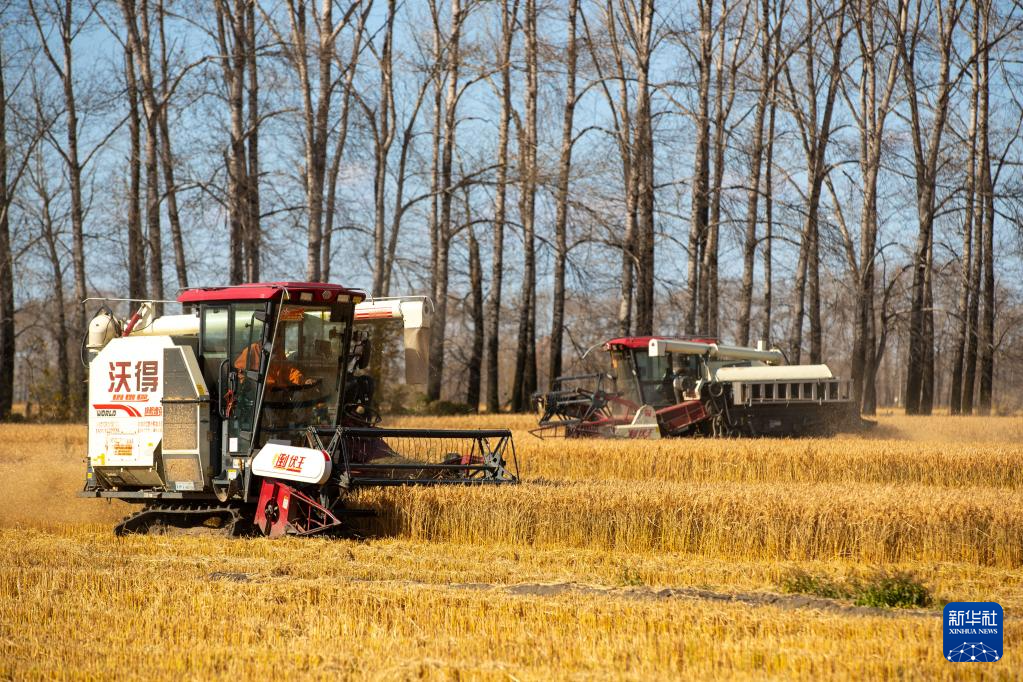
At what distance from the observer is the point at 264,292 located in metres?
10.2

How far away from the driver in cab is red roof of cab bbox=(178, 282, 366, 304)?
502 millimetres

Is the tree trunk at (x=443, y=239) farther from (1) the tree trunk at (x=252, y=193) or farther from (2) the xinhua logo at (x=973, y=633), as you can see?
(2) the xinhua logo at (x=973, y=633)

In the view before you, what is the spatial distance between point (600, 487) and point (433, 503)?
1.86 metres

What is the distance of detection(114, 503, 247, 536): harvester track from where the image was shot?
1060 centimetres

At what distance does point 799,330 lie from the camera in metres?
26.7

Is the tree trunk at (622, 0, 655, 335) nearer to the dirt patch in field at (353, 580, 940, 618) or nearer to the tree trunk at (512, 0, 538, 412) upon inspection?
the tree trunk at (512, 0, 538, 412)

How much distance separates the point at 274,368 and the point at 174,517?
1.94 metres

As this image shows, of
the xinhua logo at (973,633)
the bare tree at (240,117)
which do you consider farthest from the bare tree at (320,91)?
the xinhua logo at (973,633)

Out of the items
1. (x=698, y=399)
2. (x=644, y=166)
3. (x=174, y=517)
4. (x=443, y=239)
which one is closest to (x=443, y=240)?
(x=443, y=239)

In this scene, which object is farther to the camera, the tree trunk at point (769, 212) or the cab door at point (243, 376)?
the tree trunk at point (769, 212)

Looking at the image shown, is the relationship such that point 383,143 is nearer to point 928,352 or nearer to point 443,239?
point 443,239

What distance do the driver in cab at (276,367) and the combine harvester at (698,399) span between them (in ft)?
31.1

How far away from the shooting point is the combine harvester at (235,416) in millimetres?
10219

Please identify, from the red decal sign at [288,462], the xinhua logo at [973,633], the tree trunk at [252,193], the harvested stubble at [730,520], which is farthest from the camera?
the tree trunk at [252,193]
